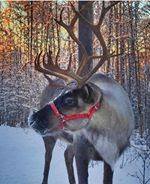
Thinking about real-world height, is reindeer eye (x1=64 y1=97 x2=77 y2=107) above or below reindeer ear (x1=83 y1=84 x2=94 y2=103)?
below

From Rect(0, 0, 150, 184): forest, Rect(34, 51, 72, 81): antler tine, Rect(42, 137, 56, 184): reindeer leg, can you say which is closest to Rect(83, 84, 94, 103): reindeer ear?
Rect(34, 51, 72, 81): antler tine

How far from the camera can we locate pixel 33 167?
775cm

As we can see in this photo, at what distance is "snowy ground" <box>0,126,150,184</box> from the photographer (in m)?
6.77

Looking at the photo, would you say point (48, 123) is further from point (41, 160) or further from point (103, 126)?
point (41, 160)

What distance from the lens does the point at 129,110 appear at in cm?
548

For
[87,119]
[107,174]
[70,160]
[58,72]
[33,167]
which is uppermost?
[58,72]

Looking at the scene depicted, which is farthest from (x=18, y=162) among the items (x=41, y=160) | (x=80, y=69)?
(x=80, y=69)

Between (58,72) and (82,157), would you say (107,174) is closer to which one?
(82,157)

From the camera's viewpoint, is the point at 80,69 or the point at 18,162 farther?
the point at 18,162

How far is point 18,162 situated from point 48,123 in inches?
126

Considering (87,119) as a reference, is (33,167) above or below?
below

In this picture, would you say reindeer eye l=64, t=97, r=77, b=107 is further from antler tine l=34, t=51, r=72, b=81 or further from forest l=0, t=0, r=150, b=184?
forest l=0, t=0, r=150, b=184

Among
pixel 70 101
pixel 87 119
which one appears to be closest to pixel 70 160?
pixel 87 119

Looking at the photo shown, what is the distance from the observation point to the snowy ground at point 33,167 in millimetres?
6773
